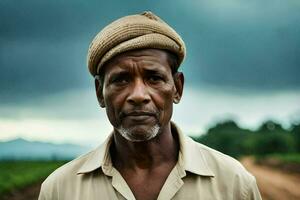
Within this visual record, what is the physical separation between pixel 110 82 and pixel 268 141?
3705cm

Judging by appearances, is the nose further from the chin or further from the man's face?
the chin

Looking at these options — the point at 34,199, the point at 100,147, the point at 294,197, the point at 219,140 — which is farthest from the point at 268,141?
the point at 100,147

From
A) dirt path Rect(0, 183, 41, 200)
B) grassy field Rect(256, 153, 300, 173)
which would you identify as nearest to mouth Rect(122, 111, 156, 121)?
dirt path Rect(0, 183, 41, 200)

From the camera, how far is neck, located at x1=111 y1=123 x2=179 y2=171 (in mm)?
3713

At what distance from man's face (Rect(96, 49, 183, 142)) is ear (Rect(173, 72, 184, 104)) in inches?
4.6

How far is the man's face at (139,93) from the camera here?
3.50m

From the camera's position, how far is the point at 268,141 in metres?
39.9

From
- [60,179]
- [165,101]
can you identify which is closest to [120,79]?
[165,101]

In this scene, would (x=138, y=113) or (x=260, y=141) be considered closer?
(x=138, y=113)

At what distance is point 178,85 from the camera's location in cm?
384

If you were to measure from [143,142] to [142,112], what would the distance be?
271mm

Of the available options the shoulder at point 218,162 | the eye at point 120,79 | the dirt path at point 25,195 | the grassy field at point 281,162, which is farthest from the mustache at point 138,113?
the grassy field at point 281,162

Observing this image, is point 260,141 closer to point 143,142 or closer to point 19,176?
point 19,176

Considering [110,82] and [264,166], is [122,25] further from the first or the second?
[264,166]
